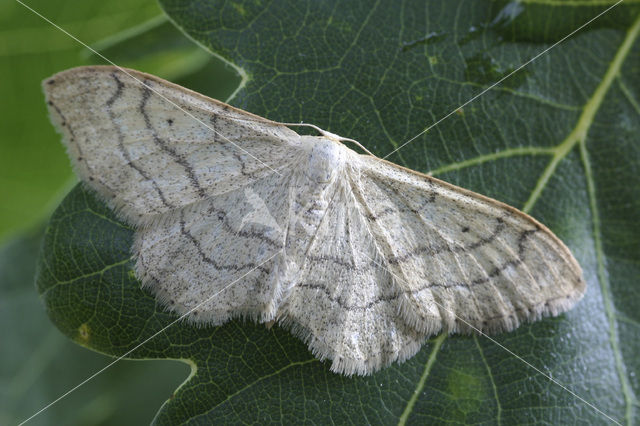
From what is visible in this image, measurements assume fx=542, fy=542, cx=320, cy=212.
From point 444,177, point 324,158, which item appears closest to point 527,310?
point 444,177

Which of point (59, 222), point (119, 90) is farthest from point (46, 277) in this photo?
point (119, 90)

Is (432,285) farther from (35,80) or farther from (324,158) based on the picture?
(35,80)

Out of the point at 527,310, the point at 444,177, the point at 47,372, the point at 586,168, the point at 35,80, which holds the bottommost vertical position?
the point at 47,372

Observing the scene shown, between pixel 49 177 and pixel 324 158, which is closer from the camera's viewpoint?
pixel 324 158

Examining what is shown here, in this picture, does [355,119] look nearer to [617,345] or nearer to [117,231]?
[117,231]

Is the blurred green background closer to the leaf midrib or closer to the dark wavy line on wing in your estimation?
the dark wavy line on wing

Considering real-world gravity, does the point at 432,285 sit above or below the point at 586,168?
below
